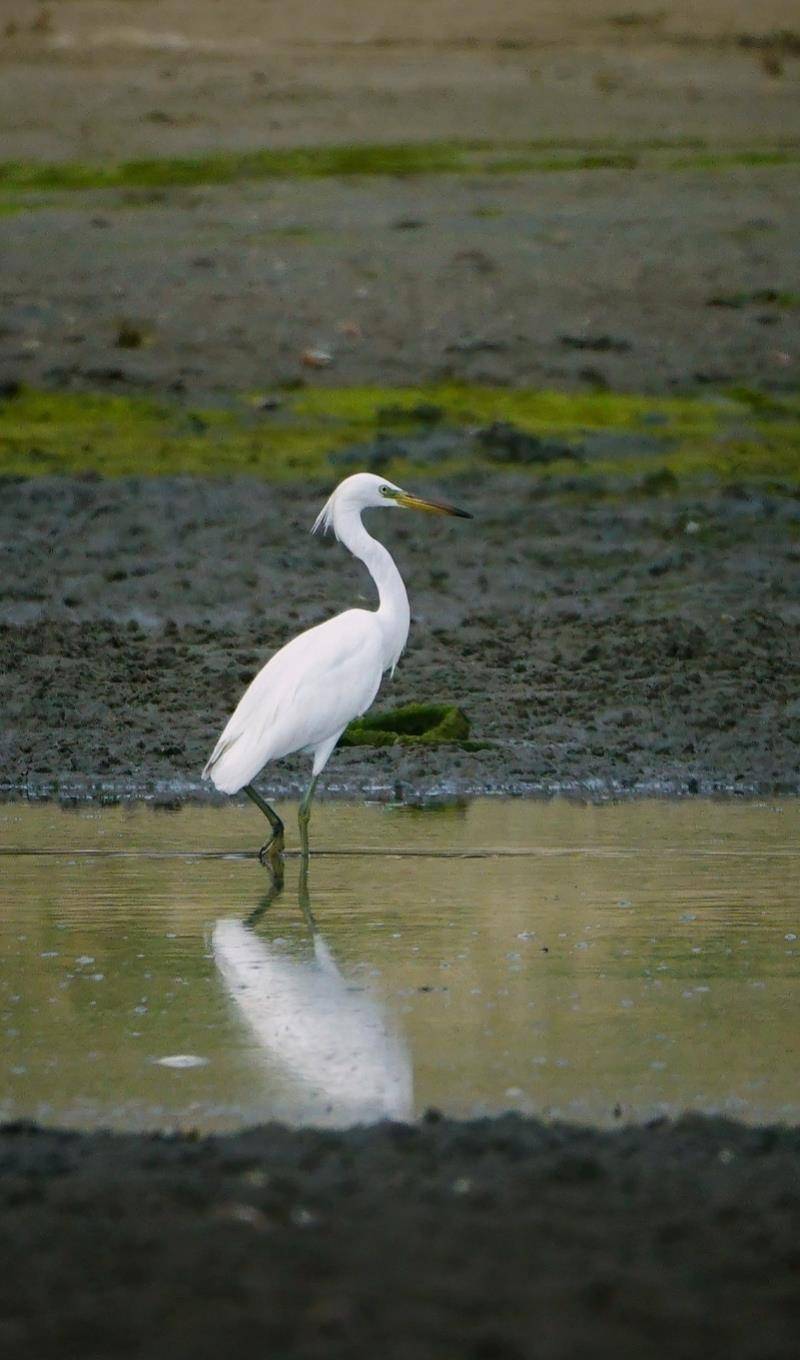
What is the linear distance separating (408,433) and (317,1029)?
44.6 feet

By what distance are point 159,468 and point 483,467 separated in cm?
252

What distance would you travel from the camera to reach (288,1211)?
4.30 m

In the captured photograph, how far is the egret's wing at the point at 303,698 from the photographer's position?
30.3 ft

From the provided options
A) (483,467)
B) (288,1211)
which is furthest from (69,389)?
(288,1211)

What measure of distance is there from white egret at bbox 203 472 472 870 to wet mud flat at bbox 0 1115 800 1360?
4.07 m

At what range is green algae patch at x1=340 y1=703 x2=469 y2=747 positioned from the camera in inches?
438

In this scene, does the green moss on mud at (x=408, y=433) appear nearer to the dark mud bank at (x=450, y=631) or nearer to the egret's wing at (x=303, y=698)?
the dark mud bank at (x=450, y=631)

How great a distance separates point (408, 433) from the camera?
19531 millimetres

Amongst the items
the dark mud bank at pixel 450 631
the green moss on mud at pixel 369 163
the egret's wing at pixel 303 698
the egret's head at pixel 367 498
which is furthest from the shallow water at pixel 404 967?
the green moss on mud at pixel 369 163

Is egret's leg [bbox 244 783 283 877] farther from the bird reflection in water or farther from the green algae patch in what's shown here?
the green algae patch

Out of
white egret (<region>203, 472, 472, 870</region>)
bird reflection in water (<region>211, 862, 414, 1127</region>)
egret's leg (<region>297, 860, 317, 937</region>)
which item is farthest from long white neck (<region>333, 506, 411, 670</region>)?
bird reflection in water (<region>211, 862, 414, 1127</region>)

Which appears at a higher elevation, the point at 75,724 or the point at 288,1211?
the point at 288,1211

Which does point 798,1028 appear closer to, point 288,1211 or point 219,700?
point 288,1211

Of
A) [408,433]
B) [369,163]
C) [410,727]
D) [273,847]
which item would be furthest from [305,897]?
[369,163]
